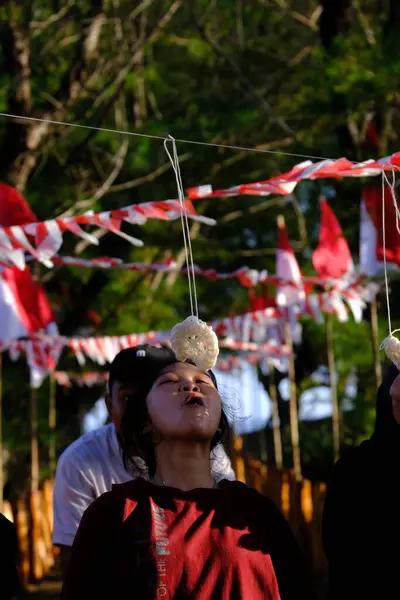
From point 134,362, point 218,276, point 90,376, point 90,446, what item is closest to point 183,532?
point 134,362

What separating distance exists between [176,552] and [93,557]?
0.23 m

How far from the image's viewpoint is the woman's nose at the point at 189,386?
357 centimetres

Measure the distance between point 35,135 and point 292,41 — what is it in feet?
20.9

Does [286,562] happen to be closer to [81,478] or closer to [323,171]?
[81,478]

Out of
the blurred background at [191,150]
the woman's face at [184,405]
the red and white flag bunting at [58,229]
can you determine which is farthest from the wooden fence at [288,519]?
the woman's face at [184,405]

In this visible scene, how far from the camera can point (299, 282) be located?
13.6 m

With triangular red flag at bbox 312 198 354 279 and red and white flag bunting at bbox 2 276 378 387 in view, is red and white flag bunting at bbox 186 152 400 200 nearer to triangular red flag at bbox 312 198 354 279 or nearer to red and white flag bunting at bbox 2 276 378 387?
red and white flag bunting at bbox 2 276 378 387

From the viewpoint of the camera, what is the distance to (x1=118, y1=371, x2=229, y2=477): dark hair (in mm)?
3658

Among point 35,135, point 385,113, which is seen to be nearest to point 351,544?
point 385,113

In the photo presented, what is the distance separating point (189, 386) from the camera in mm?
3580

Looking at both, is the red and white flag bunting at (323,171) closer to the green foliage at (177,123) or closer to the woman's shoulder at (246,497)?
the woman's shoulder at (246,497)

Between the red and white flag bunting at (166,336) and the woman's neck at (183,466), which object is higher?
the red and white flag bunting at (166,336)

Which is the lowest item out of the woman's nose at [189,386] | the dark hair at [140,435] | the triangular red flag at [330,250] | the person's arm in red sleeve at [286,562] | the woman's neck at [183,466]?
the person's arm in red sleeve at [286,562]

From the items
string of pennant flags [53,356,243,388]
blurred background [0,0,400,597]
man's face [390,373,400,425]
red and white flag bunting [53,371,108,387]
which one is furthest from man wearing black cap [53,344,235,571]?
red and white flag bunting [53,371,108,387]
